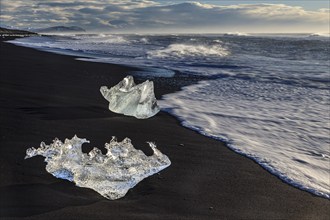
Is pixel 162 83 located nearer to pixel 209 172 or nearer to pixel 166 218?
pixel 209 172

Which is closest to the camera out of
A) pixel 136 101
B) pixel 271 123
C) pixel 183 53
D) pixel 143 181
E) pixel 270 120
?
pixel 143 181

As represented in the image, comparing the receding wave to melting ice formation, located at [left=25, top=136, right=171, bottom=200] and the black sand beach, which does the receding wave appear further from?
melting ice formation, located at [left=25, top=136, right=171, bottom=200]

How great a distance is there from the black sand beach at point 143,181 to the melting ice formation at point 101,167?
63mm

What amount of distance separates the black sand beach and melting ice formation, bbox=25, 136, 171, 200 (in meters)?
0.06

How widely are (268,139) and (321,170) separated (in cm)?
106

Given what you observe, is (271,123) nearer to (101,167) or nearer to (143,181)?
(143,181)

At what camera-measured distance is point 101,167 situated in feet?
9.14

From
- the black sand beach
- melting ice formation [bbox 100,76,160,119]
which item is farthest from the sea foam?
melting ice formation [bbox 100,76,160,119]

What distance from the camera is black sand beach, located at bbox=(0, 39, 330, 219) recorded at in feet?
7.98

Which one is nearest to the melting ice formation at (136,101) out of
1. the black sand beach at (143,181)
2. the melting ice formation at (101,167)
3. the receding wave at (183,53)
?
the black sand beach at (143,181)

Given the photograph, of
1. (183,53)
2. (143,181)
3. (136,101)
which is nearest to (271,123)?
(136,101)

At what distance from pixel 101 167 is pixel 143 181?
15.6 inches

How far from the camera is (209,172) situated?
3424mm

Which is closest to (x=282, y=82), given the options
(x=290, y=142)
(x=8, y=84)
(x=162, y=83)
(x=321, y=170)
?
(x=162, y=83)
